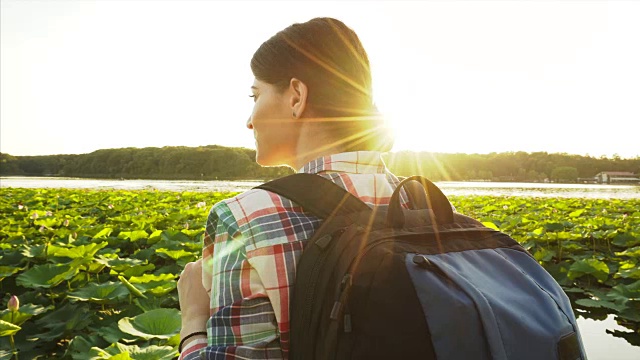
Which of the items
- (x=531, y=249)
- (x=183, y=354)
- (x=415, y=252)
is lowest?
(x=531, y=249)

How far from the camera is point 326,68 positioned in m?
0.95

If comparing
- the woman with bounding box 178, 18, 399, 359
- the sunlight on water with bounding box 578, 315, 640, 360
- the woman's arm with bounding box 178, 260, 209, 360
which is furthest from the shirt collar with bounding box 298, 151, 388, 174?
the sunlight on water with bounding box 578, 315, 640, 360

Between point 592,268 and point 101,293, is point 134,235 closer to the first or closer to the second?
point 101,293

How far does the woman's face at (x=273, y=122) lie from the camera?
98 cm

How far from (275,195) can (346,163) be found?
19 cm

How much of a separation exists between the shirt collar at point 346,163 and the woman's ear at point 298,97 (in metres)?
0.11

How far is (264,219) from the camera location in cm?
79

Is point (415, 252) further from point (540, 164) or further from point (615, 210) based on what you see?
point (540, 164)

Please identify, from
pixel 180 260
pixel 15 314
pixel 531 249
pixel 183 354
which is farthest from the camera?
pixel 531 249

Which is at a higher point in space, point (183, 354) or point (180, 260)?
point (183, 354)

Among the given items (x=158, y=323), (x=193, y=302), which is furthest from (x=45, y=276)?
(x=193, y=302)

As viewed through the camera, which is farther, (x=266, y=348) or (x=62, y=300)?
(x=62, y=300)

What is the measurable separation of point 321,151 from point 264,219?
0.87ft

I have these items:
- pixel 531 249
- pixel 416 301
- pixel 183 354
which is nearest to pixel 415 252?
pixel 416 301
